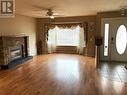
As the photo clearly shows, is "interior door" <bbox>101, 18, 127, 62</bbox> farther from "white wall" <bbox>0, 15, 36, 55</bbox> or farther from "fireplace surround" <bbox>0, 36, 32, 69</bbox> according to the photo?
"white wall" <bbox>0, 15, 36, 55</bbox>

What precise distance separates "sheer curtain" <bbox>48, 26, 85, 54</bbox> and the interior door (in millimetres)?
2251

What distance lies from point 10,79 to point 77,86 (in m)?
2.06

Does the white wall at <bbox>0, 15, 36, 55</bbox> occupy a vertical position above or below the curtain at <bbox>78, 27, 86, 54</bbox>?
above

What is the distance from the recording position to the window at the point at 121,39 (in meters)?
7.02

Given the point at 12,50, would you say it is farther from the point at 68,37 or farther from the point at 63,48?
the point at 68,37

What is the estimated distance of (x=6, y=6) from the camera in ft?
16.8

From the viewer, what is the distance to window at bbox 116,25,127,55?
7020 millimetres

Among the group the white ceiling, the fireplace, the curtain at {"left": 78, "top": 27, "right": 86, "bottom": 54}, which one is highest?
the white ceiling

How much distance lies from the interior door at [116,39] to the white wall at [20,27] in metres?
4.12

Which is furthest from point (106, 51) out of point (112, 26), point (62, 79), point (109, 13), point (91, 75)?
point (62, 79)

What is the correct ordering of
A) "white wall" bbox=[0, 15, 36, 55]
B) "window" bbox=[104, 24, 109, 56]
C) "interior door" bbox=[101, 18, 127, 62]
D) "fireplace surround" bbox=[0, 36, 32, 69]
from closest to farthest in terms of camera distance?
"fireplace surround" bbox=[0, 36, 32, 69], "white wall" bbox=[0, 15, 36, 55], "interior door" bbox=[101, 18, 127, 62], "window" bbox=[104, 24, 109, 56]

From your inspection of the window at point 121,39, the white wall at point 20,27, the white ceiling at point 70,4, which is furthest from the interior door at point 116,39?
the white wall at point 20,27

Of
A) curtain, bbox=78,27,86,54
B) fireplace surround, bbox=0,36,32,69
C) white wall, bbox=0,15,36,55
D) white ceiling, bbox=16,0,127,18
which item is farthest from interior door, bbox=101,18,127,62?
white wall, bbox=0,15,36,55

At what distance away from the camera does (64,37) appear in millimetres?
9617
